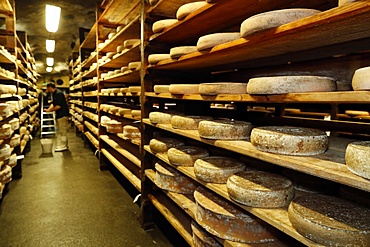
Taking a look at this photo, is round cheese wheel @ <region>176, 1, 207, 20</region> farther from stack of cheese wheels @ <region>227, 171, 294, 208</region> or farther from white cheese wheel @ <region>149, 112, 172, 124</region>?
stack of cheese wheels @ <region>227, 171, 294, 208</region>

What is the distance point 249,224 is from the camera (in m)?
1.39

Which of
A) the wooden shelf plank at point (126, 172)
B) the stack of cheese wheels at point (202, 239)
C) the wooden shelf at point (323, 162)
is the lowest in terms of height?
the wooden shelf plank at point (126, 172)

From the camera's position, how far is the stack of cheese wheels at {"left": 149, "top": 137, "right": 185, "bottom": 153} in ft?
7.31

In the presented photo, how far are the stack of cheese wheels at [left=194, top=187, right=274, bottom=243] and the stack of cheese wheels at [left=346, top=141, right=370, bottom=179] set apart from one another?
2.19 feet

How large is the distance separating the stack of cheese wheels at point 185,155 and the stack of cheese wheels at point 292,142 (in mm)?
781

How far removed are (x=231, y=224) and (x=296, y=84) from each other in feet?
2.66

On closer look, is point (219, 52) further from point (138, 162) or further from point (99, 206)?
point (99, 206)

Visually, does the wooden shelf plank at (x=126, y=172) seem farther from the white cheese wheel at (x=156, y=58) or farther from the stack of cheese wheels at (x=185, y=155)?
the white cheese wheel at (x=156, y=58)

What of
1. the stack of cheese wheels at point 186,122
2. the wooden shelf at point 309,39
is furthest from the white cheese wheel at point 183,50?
the stack of cheese wheels at point 186,122

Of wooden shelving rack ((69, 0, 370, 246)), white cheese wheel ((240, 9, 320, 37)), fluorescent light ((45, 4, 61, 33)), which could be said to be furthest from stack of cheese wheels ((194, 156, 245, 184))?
fluorescent light ((45, 4, 61, 33))

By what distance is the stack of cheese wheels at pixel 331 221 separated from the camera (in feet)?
3.02

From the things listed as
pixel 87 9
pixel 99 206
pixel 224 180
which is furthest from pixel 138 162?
pixel 87 9

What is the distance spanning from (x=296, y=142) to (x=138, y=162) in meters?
2.23

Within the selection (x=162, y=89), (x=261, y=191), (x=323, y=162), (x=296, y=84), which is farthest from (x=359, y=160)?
(x=162, y=89)
